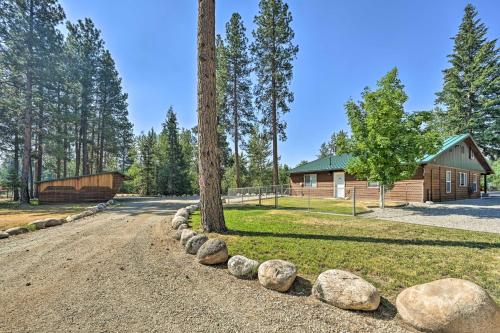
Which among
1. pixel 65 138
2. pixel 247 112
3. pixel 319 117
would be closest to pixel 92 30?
pixel 65 138

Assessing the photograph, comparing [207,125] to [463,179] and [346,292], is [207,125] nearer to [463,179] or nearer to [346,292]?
[346,292]

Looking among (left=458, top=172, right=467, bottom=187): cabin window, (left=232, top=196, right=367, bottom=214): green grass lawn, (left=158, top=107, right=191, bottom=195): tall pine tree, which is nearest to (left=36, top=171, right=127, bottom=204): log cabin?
(left=232, top=196, right=367, bottom=214): green grass lawn

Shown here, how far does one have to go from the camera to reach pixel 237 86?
24375 millimetres

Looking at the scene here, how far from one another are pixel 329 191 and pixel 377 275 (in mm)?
16281

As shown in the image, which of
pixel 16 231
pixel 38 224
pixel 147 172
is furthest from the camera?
pixel 147 172

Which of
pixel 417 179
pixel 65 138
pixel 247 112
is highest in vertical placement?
pixel 247 112

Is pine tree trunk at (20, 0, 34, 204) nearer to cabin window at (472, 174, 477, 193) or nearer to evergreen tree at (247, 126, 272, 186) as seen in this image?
evergreen tree at (247, 126, 272, 186)

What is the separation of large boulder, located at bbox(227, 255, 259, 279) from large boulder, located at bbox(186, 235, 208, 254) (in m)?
1.10

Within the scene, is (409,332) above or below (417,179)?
below

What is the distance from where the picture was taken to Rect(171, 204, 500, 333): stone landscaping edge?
6.79 ft

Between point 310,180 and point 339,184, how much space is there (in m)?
2.86

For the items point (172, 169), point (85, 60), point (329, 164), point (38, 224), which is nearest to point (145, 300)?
point (38, 224)

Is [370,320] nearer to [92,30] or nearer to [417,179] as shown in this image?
[417,179]

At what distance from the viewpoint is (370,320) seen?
2352 millimetres
